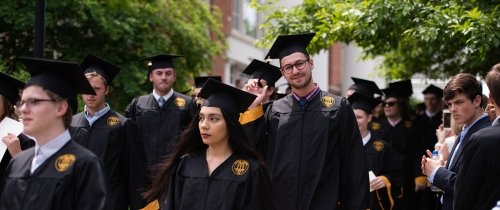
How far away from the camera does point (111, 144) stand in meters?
8.49

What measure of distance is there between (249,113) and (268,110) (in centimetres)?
19

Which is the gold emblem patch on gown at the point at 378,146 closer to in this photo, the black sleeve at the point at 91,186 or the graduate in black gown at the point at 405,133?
the graduate in black gown at the point at 405,133

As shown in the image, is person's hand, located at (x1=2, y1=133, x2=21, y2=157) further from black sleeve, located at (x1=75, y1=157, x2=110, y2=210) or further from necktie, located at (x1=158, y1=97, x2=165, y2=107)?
necktie, located at (x1=158, y1=97, x2=165, y2=107)

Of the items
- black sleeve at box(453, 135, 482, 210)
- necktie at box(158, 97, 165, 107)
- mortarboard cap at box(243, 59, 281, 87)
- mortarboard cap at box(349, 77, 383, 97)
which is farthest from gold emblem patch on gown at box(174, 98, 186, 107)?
black sleeve at box(453, 135, 482, 210)

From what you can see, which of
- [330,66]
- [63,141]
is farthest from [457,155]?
[330,66]

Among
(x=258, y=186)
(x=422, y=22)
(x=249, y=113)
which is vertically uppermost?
(x=422, y=22)

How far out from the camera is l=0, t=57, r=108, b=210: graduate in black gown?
5.00m

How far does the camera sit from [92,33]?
1512 cm

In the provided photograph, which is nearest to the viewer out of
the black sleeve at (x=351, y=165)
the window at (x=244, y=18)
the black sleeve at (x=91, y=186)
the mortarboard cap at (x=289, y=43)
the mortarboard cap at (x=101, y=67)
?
the black sleeve at (x=91, y=186)

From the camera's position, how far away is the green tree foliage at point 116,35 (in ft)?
45.9

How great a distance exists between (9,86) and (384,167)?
4.84 m

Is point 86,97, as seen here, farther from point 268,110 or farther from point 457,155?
point 457,155

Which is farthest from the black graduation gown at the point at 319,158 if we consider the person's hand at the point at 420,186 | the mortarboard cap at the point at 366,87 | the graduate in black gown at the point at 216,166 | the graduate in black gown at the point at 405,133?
the graduate in black gown at the point at 405,133

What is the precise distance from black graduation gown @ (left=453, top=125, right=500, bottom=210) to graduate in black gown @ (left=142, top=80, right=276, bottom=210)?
4.41 feet
